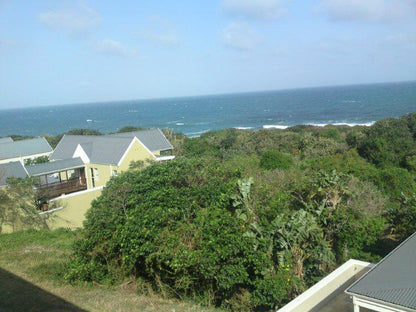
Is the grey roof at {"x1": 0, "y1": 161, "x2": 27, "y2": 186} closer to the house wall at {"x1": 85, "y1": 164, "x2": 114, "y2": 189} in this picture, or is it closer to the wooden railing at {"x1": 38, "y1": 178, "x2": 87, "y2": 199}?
the wooden railing at {"x1": 38, "y1": 178, "x2": 87, "y2": 199}

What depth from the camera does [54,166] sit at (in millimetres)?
23797

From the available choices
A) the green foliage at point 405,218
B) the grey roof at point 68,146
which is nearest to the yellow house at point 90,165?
the grey roof at point 68,146

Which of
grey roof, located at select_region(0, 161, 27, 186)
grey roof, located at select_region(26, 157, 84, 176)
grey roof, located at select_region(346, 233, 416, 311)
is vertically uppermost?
grey roof, located at select_region(0, 161, 27, 186)

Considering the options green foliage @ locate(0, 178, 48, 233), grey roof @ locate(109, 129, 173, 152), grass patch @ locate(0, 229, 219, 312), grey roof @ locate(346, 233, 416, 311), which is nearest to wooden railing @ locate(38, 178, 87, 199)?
green foliage @ locate(0, 178, 48, 233)

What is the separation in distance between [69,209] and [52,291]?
8.98 metres

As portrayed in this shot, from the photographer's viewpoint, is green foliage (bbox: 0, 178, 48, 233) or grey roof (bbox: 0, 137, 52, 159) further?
grey roof (bbox: 0, 137, 52, 159)

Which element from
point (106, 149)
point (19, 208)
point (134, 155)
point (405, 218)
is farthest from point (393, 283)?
point (106, 149)

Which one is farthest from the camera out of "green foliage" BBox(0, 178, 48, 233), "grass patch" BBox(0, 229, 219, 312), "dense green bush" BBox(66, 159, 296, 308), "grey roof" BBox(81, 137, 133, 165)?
"grey roof" BBox(81, 137, 133, 165)

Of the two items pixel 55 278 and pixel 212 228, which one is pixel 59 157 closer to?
pixel 55 278

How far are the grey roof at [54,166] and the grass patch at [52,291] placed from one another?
8349 mm

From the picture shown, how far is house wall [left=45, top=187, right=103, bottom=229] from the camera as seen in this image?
18.6m

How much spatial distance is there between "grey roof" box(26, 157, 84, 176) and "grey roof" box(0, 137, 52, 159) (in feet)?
43.4

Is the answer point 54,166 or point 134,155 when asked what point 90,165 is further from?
point 134,155

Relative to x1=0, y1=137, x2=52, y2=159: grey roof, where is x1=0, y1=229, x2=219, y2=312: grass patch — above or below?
below
